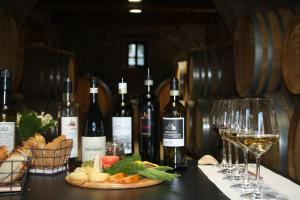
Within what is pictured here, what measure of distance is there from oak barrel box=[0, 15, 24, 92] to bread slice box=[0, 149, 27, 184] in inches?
68.1

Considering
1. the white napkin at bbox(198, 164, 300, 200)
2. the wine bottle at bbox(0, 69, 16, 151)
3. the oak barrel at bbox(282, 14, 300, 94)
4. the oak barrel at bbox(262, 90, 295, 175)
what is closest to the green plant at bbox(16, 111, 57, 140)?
the wine bottle at bbox(0, 69, 16, 151)

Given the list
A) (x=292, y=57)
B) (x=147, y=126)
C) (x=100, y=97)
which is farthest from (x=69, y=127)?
(x=100, y=97)

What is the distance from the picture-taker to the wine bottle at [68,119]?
145 cm

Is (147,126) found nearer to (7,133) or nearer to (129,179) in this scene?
(129,179)

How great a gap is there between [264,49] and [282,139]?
644 mm

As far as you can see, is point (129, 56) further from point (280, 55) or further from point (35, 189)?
point (35, 189)

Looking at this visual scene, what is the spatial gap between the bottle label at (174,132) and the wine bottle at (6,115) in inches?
19.8

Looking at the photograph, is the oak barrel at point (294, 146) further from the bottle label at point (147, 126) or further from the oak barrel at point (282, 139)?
the bottle label at point (147, 126)

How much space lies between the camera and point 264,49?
8.30ft

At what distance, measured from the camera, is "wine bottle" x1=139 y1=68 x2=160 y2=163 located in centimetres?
144

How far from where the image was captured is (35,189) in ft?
3.64

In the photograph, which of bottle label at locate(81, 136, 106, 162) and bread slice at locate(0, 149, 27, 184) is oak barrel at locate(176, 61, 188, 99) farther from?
bread slice at locate(0, 149, 27, 184)

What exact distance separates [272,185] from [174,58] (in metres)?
7.57

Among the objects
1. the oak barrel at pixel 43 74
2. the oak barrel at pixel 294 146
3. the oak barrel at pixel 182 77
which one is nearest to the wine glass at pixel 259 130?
the oak barrel at pixel 294 146
